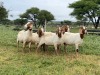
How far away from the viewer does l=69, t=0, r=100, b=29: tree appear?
4998 centimetres

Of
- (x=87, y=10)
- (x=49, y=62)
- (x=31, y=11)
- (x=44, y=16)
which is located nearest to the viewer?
(x=49, y=62)

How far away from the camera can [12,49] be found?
564 inches

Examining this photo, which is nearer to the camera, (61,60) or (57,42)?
(61,60)

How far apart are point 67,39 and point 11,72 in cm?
456

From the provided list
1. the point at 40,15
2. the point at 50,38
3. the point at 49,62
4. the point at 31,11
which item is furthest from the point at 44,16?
the point at 49,62

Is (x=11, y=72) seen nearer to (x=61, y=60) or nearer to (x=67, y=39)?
(x=61, y=60)

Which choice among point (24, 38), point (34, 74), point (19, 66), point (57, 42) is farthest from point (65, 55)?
point (34, 74)

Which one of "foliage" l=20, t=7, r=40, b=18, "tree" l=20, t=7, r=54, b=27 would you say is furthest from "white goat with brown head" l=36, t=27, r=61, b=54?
"foliage" l=20, t=7, r=40, b=18

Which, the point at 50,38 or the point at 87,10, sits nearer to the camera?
the point at 50,38

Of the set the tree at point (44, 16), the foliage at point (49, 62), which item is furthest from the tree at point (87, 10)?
the foliage at point (49, 62)

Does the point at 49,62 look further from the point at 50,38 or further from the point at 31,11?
the point at 31,11

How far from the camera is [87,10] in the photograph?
5053 centimetres

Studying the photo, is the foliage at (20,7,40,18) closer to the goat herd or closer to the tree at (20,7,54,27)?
the tree at (20,7,54,27)

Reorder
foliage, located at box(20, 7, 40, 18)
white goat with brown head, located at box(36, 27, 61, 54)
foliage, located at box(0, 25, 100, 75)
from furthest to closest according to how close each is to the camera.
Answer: foliage, located at box(20, 7, 40, 18), white goat with brown head, located at box(36, 27, 61, 54), foliage, located at box(0, 25, 100, 75)
